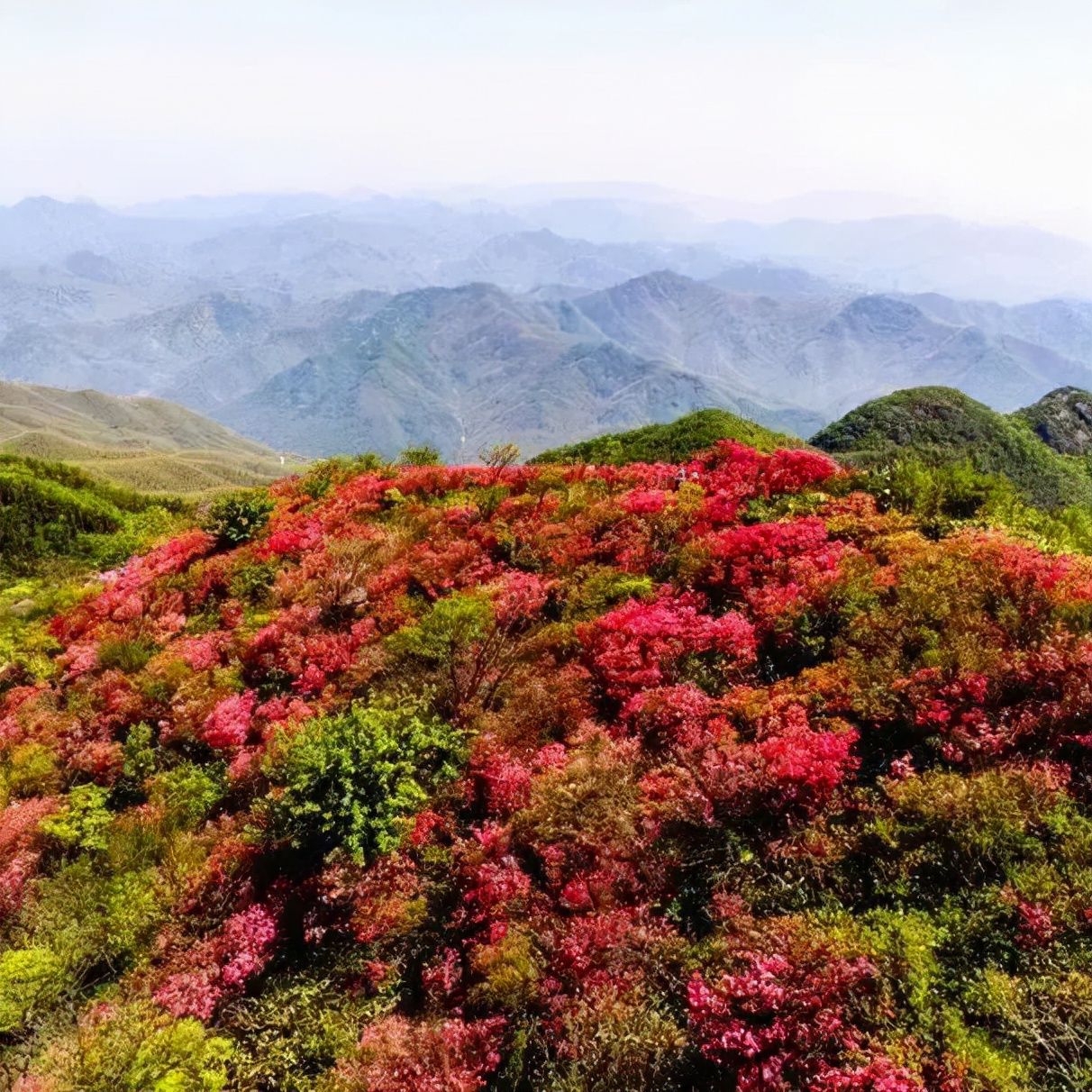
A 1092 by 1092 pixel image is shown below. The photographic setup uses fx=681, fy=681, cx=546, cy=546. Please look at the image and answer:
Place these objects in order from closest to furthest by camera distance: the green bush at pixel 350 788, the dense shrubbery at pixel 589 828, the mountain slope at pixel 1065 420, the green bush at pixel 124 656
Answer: the dense shrubbery at pixel 589 828 → the green bush at pixel 350 788 → the green bush at pixel 124 656 → the mountain slope at pixel 1065 420

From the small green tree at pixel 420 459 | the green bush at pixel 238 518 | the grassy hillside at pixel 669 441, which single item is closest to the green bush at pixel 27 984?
the green bush at pixel 238 518

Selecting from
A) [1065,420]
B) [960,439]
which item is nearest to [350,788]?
[960,439]

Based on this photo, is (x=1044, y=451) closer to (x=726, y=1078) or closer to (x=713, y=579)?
(x=713, y=579)

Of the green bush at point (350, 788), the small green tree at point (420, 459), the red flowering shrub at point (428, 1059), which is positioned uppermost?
the small green tree at point (420, 459)

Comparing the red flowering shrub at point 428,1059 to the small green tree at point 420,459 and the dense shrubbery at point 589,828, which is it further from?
the small green tree at point 420,459

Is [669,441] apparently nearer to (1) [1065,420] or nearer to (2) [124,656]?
(2) [124,656]

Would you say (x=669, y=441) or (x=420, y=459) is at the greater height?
(x=420, y=459)
